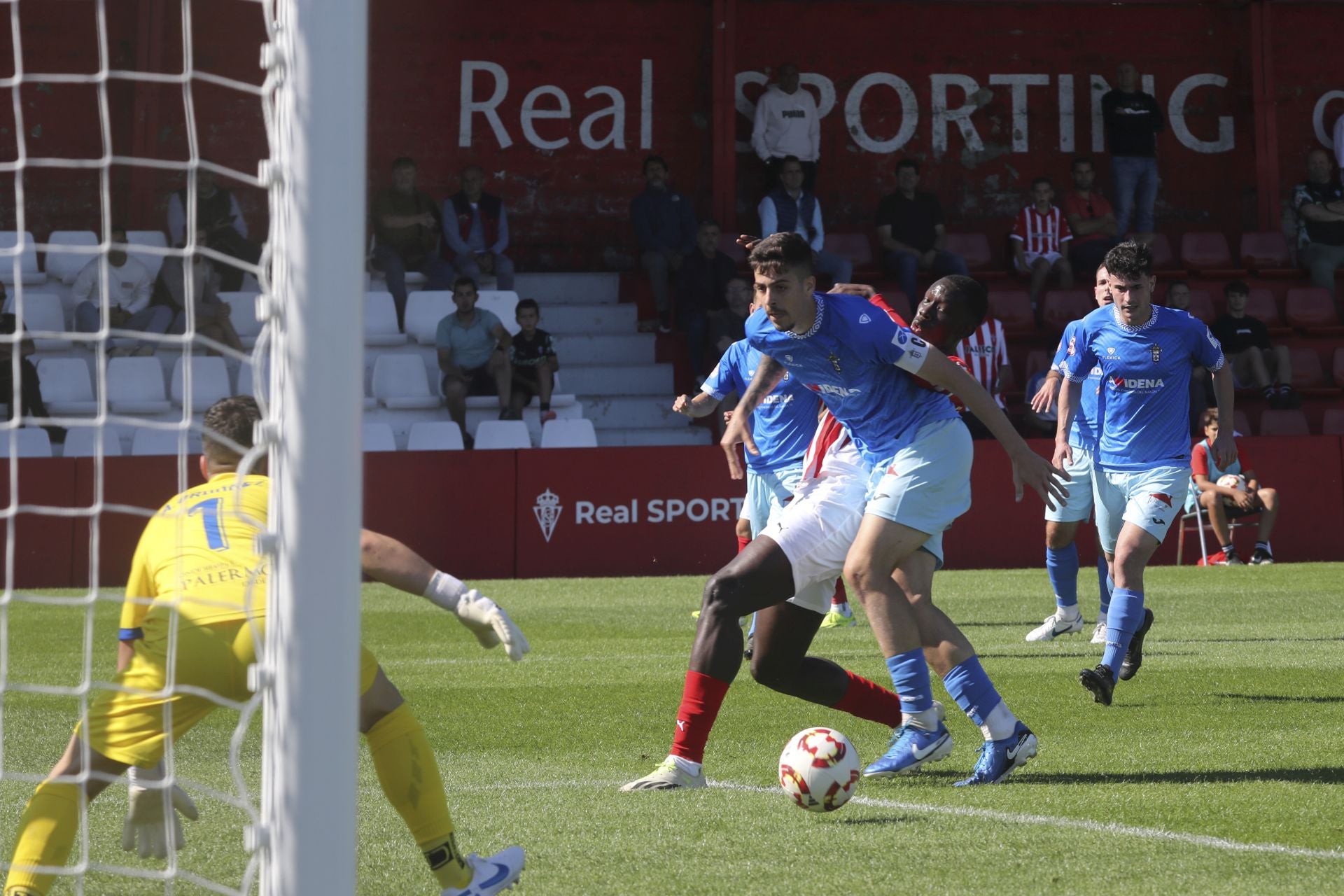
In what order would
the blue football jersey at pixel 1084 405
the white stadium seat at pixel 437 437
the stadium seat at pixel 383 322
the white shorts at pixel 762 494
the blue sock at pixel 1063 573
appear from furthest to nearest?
1. the stadium seat at pixel 383 322
2. the white stadium seat at pixel 437 437
3. the white shorts at pixel 762 494
4. the blue sock at pixel 1063 573
5. the blue football jersey at pixel 1084 405

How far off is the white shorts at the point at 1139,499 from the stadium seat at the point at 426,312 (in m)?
11.1

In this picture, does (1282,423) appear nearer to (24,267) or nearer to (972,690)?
(972,690)

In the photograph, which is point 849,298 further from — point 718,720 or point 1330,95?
point 1330,95

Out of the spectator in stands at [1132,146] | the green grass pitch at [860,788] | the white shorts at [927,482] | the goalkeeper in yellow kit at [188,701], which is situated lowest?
the green grass pitch at [860,788]

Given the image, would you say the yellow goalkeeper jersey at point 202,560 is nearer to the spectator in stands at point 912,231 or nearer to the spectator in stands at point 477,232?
the spectator in stands at point 477,232

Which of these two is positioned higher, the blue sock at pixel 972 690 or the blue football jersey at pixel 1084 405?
the blue football jersey at pixel 1084 405

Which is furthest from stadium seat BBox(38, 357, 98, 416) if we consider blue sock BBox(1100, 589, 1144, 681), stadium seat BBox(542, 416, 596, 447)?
blue sock BBox(1100, 589, 1144, 681)

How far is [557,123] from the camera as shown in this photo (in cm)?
2112

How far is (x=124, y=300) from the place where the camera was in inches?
677

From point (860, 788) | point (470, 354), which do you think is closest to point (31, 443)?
point (470, 354)

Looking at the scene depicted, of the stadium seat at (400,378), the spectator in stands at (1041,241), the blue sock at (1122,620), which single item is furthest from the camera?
the spectator in stands at (1041,241)

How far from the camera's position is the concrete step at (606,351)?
19.5 metres

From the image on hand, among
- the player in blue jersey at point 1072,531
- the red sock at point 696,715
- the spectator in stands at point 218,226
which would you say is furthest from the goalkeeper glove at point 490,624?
the spectator in stands at point 218,226

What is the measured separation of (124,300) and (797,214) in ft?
25.1
